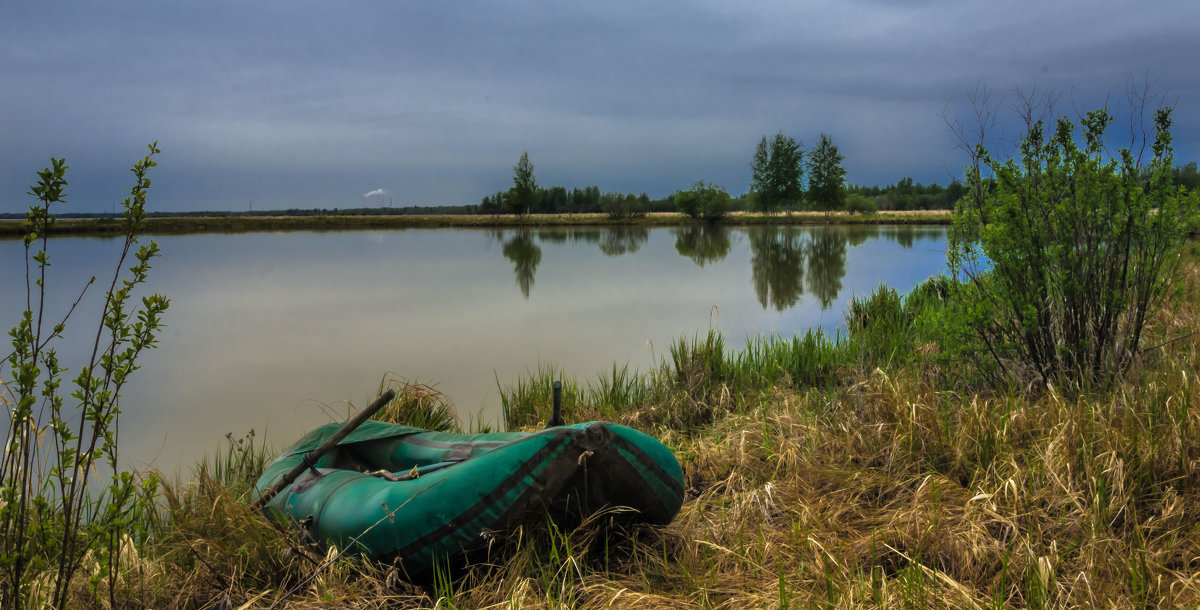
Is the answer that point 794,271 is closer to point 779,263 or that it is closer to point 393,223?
point 779,263

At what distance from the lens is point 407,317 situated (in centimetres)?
1447

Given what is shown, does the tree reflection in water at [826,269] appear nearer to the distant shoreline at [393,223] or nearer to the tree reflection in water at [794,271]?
the tree reflection in water at [794,271]

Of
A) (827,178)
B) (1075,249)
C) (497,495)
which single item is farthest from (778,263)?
(827,178)

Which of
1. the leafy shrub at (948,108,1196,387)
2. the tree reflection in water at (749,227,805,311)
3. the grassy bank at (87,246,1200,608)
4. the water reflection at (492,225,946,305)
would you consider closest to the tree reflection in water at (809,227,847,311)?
the water reflection at (492,225,946,305)

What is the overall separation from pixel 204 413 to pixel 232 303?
993 centimetres

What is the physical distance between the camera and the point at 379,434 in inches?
175

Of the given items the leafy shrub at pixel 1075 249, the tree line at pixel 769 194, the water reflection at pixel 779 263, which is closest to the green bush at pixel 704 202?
the tree line at pixel 769 194

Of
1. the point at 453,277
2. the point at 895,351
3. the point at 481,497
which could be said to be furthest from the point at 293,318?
the point at 481,497

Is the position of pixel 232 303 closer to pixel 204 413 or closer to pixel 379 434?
pixel 204 413

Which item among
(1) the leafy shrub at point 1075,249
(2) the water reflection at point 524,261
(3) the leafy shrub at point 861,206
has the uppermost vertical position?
(3) the leafy shrub at point 861,206

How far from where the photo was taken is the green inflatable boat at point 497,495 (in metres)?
2.98

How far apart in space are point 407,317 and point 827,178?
2316 inches

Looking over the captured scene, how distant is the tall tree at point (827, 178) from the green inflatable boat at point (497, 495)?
66694 millimetres

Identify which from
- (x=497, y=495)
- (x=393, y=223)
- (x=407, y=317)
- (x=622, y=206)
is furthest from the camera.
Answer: (x=622, y=206)
